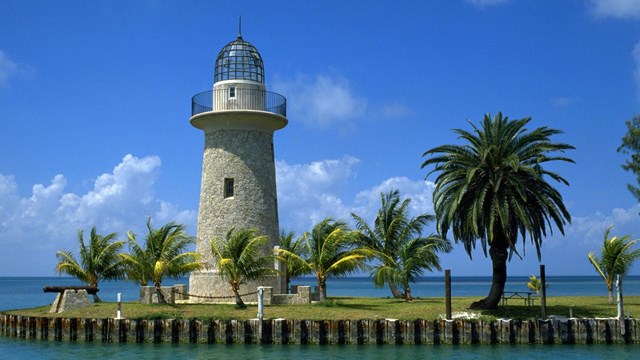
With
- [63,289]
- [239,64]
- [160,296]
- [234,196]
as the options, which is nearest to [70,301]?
[63,289]

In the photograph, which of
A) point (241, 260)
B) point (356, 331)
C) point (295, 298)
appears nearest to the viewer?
point (356, 331)

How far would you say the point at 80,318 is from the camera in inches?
1156

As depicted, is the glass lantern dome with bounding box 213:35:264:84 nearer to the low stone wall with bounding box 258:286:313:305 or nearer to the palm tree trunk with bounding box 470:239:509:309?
the low stone wall with bounding box 258:286:313:305

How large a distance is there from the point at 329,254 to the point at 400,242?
24.7ft

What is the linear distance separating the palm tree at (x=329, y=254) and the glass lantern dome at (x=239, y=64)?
912cm

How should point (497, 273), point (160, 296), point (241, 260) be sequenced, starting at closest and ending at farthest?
point (497, 273) → point (241, 260) → point (160, 296)

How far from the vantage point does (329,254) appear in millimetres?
33750

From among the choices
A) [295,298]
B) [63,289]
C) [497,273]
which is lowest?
[295,298]

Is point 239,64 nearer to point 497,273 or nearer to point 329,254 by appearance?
point 329,254

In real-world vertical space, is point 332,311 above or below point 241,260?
below

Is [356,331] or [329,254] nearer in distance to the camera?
[356,331]

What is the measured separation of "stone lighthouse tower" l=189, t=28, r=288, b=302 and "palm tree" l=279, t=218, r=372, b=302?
9.32 ft

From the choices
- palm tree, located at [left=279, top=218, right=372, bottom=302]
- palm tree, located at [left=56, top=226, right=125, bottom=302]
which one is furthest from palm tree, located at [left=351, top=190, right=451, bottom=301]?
palm tree, located at [left=56, top=226, right=125, bottom=302]

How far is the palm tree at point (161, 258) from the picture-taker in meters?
33.4
